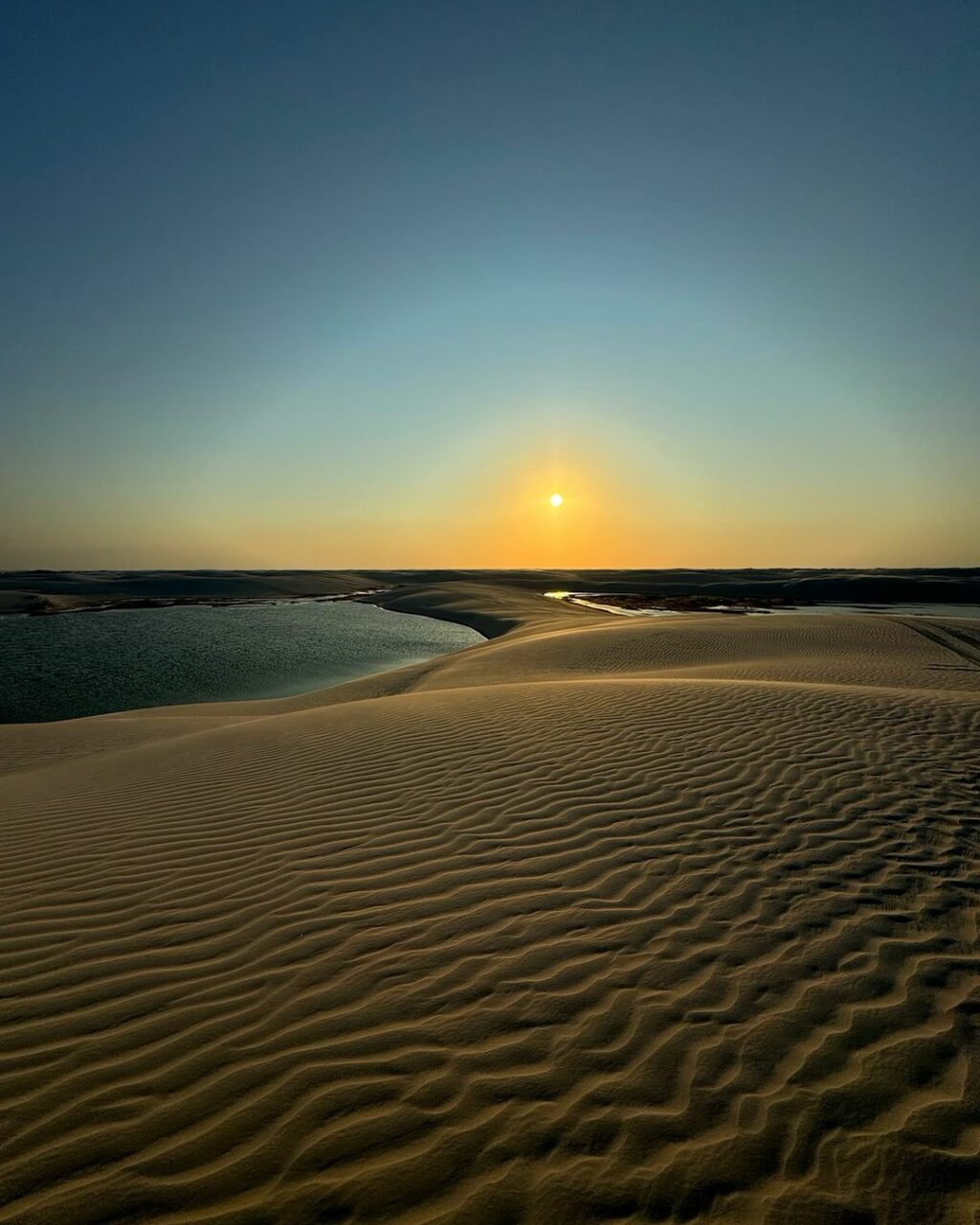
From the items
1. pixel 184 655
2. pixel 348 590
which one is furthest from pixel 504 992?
pixel 348 590

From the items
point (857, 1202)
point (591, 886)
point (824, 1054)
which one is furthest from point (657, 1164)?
point (591, 886)

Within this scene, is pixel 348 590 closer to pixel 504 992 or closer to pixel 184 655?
pixel 184 655

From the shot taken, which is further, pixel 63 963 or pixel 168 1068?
pixel 63 963

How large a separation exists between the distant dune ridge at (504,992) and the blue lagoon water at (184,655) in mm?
13304

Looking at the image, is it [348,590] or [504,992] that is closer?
[504,992]

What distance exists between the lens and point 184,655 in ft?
86.9

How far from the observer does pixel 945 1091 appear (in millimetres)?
2592

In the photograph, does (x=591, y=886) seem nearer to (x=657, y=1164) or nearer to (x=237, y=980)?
(x=657, y=1164)

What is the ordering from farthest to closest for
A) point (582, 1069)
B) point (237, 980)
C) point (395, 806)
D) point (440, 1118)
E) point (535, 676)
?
point (535, 676) < point (395, 806) < point (237, 980) < point (582, 1069) < point (440, 1118)

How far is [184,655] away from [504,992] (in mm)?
26994

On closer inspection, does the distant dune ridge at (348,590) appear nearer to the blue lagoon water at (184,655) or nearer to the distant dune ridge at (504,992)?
the blue lagoon water at (184,655)

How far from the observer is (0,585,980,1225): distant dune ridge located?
223 cm

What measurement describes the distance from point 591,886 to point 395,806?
230 cm

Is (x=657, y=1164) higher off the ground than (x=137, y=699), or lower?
higher
